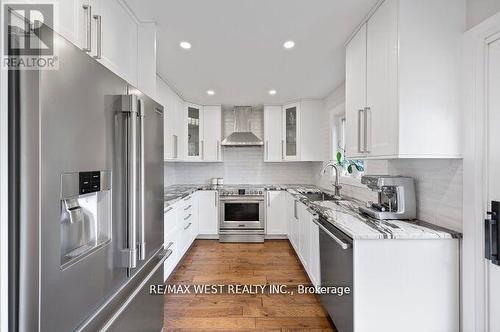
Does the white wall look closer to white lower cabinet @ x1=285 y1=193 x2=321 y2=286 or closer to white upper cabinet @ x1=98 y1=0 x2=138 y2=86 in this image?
white lower cabinet @ x1=285 y1=193 x2=321 y2=286

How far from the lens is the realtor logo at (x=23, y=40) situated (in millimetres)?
606

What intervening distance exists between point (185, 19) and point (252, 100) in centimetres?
248

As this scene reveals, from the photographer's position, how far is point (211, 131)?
15.0ft

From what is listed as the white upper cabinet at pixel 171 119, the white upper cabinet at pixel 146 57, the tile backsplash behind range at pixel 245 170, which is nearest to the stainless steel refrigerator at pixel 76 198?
the white upper cabinet at pixel 146 57

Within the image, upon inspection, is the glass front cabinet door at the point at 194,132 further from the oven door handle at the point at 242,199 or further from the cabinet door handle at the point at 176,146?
the oven door handle at the point at 242,199

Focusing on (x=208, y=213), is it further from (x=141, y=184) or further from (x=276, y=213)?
(x=141, y=184)

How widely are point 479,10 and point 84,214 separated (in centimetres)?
219

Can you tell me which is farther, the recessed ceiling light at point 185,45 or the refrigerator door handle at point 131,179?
the recessed ceiling light at point 185,45

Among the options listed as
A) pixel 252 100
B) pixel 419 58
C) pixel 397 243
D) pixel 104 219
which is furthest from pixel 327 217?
pixel 252 100

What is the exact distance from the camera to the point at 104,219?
997 mm

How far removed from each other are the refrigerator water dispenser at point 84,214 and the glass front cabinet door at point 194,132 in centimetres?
339

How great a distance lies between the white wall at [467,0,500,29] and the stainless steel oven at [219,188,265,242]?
3.21m

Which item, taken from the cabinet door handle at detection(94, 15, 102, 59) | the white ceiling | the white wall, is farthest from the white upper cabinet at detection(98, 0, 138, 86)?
the white wall

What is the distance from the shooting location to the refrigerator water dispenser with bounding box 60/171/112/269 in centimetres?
78
